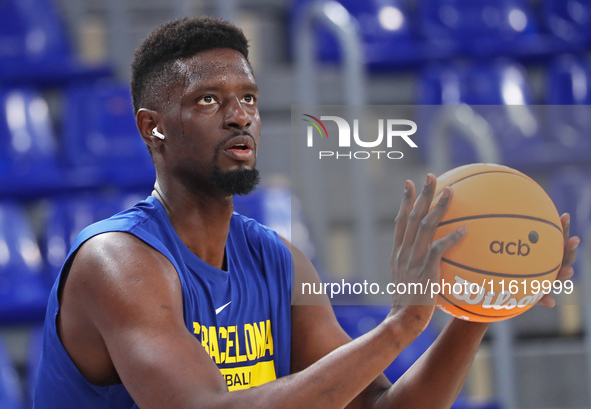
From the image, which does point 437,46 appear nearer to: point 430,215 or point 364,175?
point 364,175

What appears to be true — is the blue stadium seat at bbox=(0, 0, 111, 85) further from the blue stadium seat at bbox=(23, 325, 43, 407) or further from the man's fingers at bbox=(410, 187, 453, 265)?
the man's fingers at bbox=(410, 187, 453, 265)

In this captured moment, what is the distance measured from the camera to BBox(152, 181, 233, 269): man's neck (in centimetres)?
233

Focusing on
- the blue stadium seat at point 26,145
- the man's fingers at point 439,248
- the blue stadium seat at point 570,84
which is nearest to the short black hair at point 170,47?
the man's fingers at point 439,248

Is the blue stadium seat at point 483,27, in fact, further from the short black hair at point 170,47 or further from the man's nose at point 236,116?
the man's nose at point 236,116

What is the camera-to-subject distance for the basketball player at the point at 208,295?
189 cm

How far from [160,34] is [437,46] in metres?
4.19

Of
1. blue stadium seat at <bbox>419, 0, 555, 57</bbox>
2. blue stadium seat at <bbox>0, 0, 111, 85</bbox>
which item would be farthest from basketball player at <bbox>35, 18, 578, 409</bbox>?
blue stadium seat at <bbox>419, 0, 555, 57</bbox>

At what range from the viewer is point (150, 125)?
2332 millimetres

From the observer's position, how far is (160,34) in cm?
236

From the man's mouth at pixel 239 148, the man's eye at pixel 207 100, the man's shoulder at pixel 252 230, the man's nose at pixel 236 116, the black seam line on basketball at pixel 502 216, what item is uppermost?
the man's eye at pixel 207 100

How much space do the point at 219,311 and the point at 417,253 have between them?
2.11 feet

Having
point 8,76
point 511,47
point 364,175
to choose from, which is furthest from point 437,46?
point 8,76

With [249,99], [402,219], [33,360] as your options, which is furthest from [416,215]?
[33,360]

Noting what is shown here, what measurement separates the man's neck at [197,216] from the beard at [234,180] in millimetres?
93
